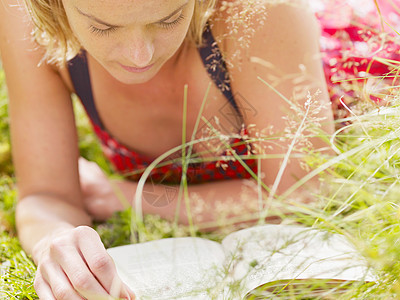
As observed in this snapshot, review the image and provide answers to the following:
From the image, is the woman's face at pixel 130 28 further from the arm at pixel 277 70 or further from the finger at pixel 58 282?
the finger at pixel 58 282

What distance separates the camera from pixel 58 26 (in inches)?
47.4

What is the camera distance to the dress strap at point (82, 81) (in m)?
1.45

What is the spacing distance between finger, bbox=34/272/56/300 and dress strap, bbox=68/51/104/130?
0.62 meters

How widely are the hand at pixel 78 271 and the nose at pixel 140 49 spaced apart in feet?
1.11

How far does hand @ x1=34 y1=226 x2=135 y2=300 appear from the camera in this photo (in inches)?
36.5

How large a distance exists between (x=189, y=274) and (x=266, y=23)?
0.59 meters

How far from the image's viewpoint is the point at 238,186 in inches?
59.7

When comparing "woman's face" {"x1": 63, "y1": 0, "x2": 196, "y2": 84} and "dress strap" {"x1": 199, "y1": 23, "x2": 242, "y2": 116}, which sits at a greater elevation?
"woman's face" {"x1": 63, "y1": 0, "x2": 196, "y2": 84}

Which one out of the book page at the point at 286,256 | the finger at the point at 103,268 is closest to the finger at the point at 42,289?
the finger at the point at 103,268

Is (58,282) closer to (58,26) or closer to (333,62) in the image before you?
(58,26)

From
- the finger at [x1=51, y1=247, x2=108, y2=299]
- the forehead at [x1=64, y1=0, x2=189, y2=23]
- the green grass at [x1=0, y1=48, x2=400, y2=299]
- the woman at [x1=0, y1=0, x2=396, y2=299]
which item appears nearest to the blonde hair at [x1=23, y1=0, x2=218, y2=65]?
the woman at [x1=0, y1=0, x2=396, y2=299]

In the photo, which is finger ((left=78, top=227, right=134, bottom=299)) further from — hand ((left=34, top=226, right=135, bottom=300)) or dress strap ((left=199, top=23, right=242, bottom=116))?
dress strap ((left=199, top=23, right=242, bottom=116))

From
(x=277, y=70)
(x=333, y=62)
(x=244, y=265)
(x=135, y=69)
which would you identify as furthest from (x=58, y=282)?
(x=333, y=62)

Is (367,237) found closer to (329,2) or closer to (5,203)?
(329,2)
